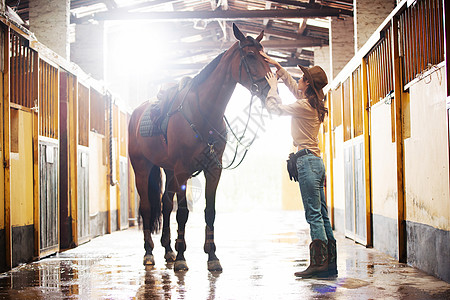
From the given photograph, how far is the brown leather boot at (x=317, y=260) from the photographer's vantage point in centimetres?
436

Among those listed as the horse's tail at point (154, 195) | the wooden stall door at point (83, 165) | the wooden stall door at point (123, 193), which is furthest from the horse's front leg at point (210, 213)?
the wooden stall door at point (123, 193)

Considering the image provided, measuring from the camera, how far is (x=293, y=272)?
4.77 meters

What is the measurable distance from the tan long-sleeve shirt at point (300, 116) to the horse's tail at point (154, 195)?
2.52m

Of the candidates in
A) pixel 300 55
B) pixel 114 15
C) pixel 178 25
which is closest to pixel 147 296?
pixel 114 15

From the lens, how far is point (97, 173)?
9.17 meters

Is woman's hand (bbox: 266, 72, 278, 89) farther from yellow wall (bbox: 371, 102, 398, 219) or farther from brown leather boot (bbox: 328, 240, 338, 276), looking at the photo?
yellow wall (bbox: 371, 102, 398, 219)

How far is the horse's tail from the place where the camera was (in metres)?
6.58

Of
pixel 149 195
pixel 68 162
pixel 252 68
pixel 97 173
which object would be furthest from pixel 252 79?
pixel 97 173

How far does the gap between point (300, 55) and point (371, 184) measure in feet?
39.3

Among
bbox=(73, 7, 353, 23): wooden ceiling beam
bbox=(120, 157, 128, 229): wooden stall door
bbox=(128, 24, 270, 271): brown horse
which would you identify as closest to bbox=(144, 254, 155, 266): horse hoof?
bbox=(128, 24, 270, 271): brown horse

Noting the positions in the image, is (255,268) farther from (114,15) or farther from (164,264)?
(114,15)

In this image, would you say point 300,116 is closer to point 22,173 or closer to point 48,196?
point 22,173

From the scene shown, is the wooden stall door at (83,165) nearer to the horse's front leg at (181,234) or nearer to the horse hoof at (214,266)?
the horse's front leg at (181,234)

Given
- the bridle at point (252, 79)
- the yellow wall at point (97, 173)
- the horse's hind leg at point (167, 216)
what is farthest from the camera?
the yellow wall at point (97, 173)
